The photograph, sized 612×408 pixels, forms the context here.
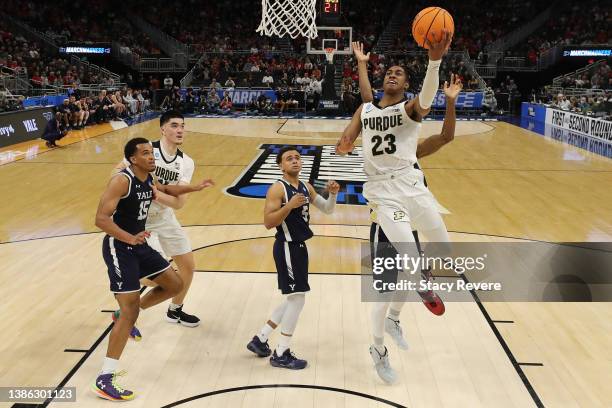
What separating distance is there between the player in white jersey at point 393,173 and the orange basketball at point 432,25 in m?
0.32

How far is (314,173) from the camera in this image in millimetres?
13500

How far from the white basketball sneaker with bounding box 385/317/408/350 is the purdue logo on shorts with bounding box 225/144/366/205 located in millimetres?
5492

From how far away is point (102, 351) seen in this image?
528cm

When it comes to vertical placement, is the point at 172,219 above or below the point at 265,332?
above

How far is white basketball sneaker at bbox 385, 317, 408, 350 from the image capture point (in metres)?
5.34

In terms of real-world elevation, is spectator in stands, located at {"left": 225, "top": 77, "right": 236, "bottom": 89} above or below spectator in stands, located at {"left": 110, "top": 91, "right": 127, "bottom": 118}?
above

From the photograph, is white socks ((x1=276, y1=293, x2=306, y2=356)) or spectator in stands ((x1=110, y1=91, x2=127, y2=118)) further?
spectator in stands ((x1=110, y1=91, x2=127, y2=118))

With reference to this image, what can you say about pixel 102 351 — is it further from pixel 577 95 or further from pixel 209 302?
pixel 577 95

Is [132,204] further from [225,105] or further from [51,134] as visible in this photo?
[225,105]

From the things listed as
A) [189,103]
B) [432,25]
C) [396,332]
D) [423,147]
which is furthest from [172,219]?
[189,103]

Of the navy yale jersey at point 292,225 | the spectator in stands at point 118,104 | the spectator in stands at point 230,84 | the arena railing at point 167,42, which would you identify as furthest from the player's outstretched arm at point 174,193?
the arena railing at point 167,42

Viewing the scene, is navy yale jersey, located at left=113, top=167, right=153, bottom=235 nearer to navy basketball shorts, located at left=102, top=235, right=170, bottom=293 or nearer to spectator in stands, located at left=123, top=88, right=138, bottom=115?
navy basketball shorts, located at left=102, top=235, right=170, bottom=293

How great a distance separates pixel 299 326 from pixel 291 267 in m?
1.17

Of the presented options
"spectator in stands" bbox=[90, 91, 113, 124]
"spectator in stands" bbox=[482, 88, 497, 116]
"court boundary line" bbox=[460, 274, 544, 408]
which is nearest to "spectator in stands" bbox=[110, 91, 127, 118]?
"spectator in stands" bbox=[90, 91, 113, 124]
